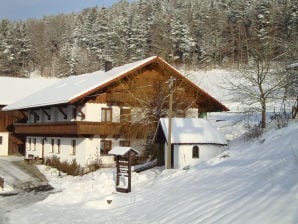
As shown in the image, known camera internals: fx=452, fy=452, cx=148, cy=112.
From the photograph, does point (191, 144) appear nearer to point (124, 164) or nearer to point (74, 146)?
point (124, 164)

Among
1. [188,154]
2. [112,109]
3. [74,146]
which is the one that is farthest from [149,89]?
[188,154]

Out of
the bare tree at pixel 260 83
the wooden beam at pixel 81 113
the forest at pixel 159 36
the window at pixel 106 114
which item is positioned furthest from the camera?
the forest at pixel 159 36

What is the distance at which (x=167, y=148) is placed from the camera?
23.8 m

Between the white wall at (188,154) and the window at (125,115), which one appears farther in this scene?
the window at (125,115)

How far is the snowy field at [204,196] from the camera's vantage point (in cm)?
1112

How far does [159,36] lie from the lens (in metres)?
83.8

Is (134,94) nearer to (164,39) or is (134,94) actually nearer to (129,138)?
(129,138)

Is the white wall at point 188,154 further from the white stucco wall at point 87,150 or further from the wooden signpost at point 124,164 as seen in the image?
the white stucco wall at point 87,150

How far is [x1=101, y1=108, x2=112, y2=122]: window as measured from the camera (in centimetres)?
3316

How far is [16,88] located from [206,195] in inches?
1683

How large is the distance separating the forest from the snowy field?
133 feet

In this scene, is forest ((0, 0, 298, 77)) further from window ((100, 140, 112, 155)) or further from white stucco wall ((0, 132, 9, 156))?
window ((100, 140, 112, 155))

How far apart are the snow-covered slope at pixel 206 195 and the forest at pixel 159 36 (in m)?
40.5

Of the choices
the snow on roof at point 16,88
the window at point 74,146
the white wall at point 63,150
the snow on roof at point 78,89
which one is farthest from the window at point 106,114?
the snow on roof at point 16,88
